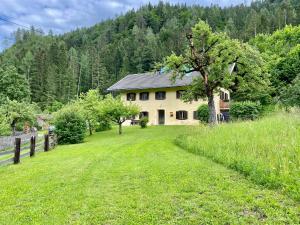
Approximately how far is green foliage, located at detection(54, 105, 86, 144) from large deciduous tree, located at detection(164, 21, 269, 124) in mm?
8357

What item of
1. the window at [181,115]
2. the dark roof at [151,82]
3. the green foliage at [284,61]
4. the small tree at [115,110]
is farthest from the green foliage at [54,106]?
the green foliage at [284,61]

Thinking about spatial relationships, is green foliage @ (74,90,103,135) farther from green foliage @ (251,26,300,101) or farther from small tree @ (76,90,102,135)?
green foliage @ (251,26,300,101)

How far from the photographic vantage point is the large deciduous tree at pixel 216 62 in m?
19.0

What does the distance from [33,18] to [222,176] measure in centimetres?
1374

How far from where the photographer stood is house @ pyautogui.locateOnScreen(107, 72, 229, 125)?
102ft

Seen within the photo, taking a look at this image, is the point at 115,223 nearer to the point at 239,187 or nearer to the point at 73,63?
the point at 239,187

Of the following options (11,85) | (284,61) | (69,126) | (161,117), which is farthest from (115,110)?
(11,85)

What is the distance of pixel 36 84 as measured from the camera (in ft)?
197

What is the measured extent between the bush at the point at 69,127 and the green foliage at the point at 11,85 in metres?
29.5

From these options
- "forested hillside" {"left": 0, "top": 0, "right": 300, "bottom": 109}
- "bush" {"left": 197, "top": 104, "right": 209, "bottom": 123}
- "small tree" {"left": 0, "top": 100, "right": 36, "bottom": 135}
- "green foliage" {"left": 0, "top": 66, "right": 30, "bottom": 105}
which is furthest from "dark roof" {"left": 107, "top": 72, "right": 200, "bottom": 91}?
"green foliage" {"left": 0, "top": 66, "right": 30, "bottom": 105}

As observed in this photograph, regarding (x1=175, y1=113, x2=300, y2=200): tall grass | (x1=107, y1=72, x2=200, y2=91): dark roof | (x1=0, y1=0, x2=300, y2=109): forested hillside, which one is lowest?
(x1=175, y1=113, x2=300, y2=200): tall grass

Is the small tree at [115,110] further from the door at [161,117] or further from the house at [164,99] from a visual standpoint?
the door at [161,117]

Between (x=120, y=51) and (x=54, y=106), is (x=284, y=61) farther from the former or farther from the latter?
(x=120, y=51)

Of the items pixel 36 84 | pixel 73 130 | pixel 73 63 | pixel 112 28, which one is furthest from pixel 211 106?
pixel 112 28
